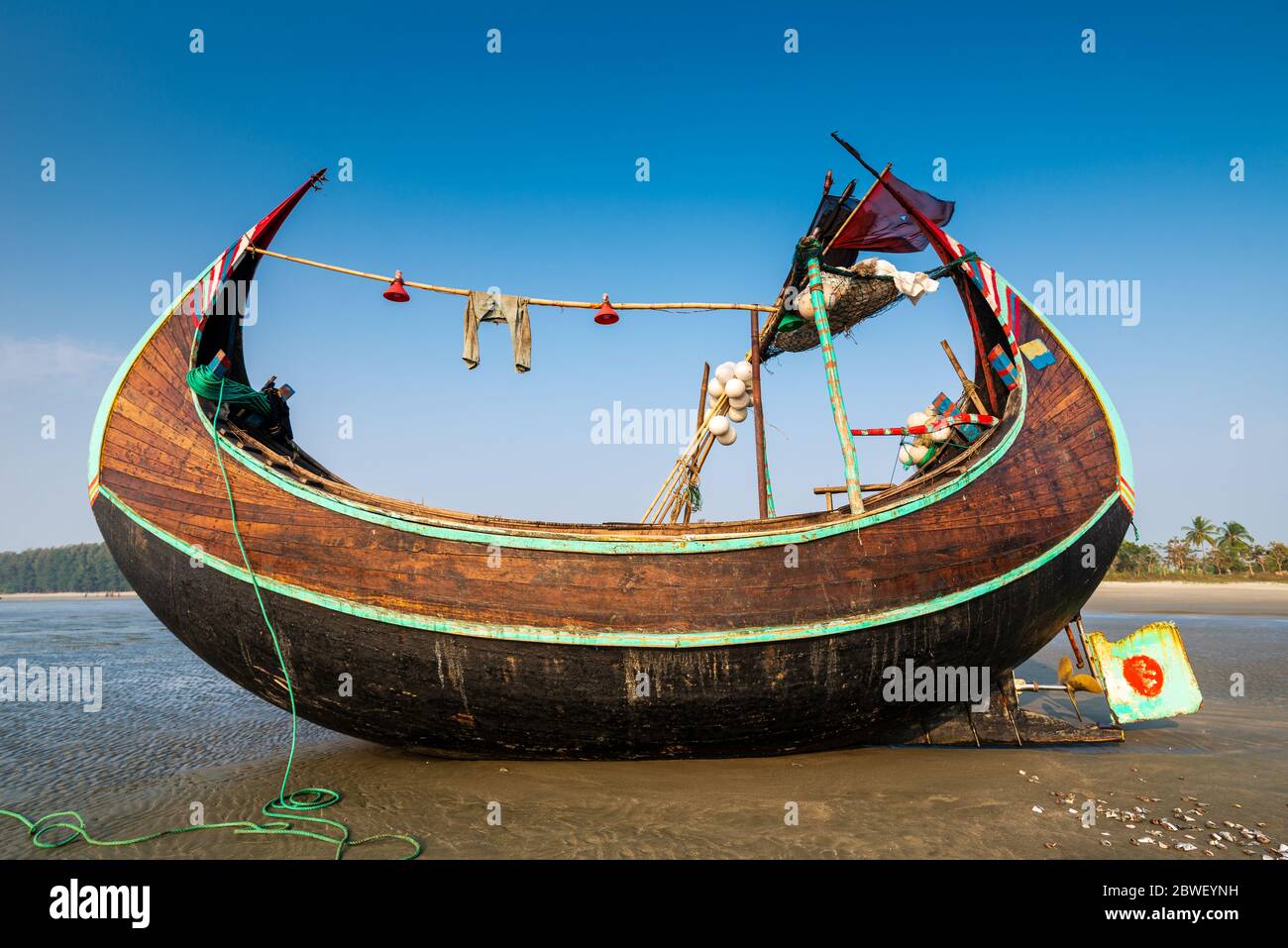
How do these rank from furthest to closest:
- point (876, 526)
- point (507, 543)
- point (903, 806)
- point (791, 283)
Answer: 1. point (791, 283)
2. point (876, 526)
3. point (507, 543)
4. point (903, 806)

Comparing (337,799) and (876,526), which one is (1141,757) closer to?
(876,526)

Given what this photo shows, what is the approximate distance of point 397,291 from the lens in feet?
23.4

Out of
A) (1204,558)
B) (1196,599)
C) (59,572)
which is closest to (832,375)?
(1196,599)

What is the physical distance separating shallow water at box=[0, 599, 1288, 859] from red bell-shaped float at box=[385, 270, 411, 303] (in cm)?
481

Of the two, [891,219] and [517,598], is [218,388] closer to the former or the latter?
[517,598]

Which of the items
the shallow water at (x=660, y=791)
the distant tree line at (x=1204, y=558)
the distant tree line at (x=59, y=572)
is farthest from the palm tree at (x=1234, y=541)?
the distant tree line at (x=59, y=572)

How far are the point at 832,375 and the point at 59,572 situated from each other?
106 metres

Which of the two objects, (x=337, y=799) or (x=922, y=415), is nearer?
(x=337, y=799)

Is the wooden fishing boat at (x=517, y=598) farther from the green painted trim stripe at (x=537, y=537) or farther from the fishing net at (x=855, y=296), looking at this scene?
the fishing net at (x=855, y=296)

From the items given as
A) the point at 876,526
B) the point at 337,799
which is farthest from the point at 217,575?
the point at 876,526

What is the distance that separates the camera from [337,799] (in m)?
5.59

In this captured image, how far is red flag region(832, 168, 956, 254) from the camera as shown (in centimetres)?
819

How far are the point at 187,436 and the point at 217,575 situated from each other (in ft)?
4.50

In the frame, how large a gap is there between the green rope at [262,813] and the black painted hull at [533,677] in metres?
0.33
